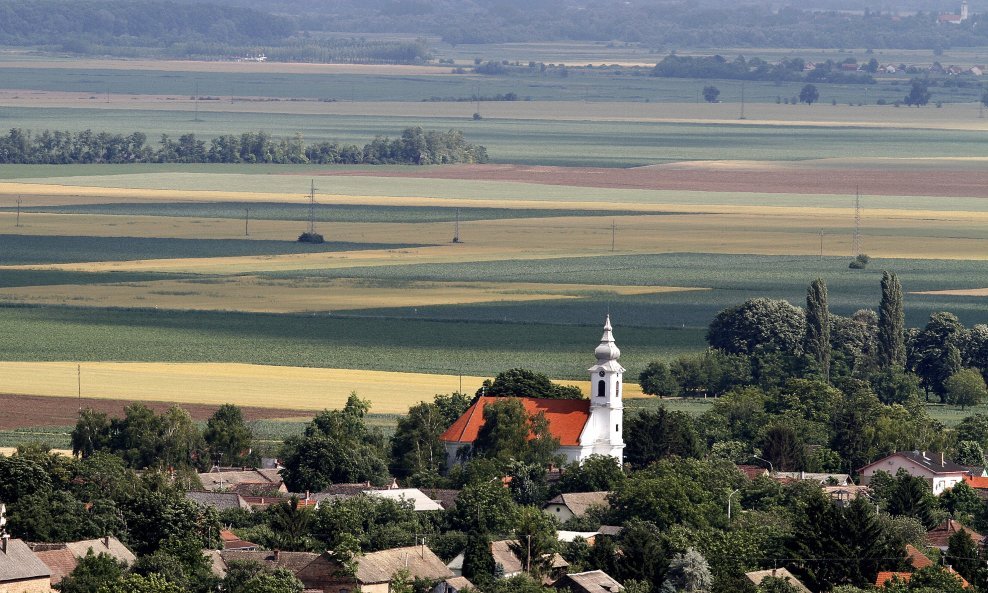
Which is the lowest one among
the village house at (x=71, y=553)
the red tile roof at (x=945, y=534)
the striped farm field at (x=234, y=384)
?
the red tile roof at (x=945, y=534)

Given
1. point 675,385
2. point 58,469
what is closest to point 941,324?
point 675,385

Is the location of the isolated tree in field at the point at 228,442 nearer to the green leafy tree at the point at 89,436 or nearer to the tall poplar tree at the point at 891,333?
the green leafy tree at the point at 89,436

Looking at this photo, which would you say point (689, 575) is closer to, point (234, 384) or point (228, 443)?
point (228, 443)

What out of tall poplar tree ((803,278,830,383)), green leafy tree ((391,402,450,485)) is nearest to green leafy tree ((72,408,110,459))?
green leafy tree ((391,402,450,485))

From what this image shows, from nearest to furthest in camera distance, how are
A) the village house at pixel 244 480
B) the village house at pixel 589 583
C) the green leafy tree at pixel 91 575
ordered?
the green leafy tree at pixel 91 575 → the village house at pixel 589 583 → the village house at pixel 244 480

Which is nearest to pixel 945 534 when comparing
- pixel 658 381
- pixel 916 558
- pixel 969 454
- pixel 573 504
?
pixel 916 558

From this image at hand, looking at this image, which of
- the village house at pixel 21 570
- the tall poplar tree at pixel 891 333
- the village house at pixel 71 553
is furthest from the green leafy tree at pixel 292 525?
the tall poplar tree at pixel 891 333
